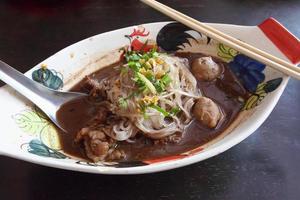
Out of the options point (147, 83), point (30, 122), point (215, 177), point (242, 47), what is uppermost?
point (242, 47)

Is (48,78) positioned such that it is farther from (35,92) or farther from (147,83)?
(147,83)

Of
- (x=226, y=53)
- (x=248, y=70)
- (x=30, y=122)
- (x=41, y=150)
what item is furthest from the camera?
(x=226, y=53)

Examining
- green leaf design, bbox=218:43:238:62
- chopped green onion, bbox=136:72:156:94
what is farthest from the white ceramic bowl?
chopped green onion, bbox=136:72:156:94

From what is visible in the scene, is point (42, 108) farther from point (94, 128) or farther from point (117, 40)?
point (117, 40)

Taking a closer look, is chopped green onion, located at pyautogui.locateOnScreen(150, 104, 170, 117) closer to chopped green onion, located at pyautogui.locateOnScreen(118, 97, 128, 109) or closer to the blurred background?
chopped green onion, located at pyautogui.locateOnScreen(118, 97, 128, 109)

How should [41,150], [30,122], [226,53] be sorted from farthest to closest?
1. [226,53]
2. [30,122]
3. [41,150]

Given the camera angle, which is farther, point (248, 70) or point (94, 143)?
point (248, 70)

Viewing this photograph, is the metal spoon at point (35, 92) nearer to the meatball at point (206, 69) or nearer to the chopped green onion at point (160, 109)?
the chopped green onion at point (160, 109)

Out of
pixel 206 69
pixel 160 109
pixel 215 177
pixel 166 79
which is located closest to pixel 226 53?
pixel 206 69
